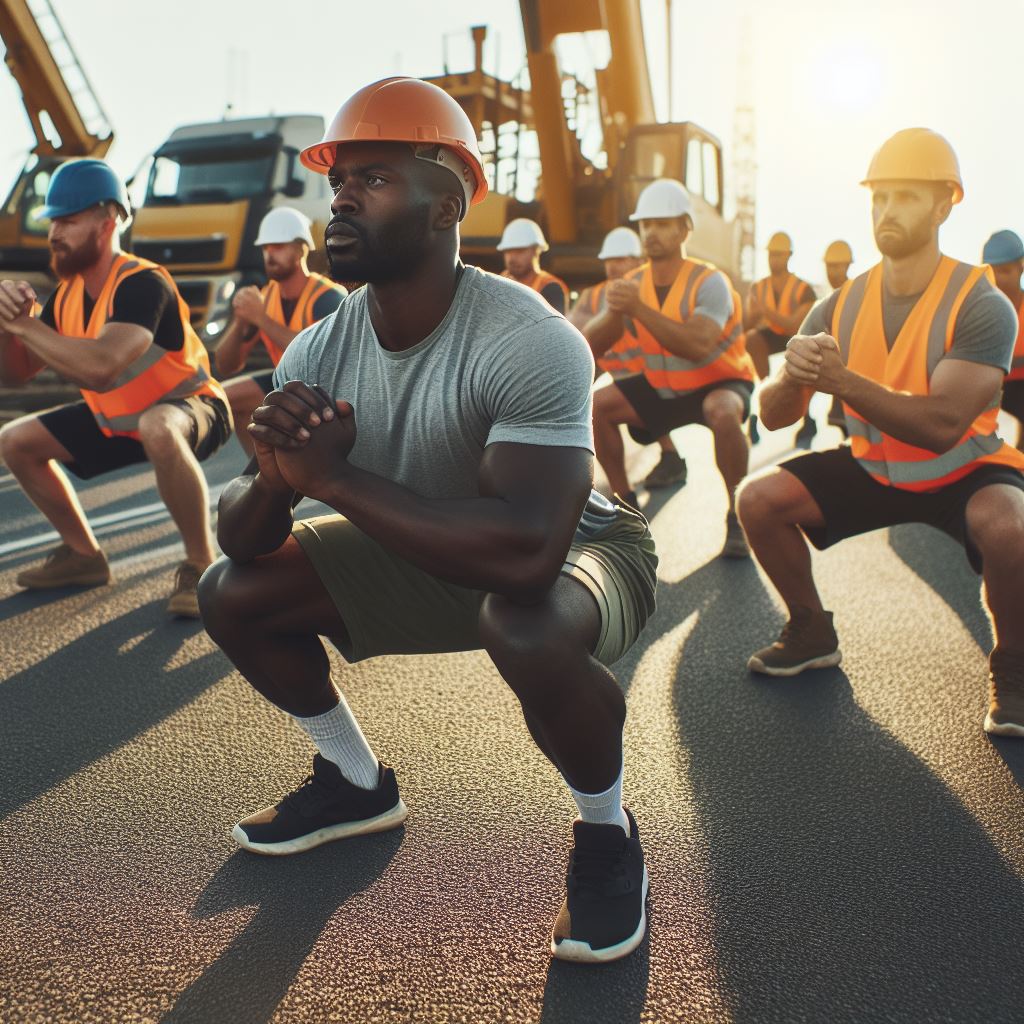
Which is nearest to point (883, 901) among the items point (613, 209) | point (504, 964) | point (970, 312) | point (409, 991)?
point (504, 964)

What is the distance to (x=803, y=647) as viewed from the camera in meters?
3.68

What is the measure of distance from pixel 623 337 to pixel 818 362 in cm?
432

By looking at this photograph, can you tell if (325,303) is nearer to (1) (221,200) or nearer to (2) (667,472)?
(2) (667,472)

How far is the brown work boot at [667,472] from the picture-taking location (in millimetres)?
7227

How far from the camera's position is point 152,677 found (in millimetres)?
3664

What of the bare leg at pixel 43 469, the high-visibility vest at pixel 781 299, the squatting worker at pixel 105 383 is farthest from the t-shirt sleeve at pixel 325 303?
the high-visibility vest at pixel 781 299

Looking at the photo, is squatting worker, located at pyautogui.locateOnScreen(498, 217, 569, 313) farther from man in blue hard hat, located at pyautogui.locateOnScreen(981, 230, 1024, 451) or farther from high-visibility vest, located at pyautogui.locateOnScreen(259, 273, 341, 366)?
man in blue hard hat, located at pyautogui.locateOnScreen(981, 230, 1024, 451)

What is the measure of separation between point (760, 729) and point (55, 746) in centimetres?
206

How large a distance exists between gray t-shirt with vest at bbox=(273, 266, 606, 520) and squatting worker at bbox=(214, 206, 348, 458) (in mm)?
3432

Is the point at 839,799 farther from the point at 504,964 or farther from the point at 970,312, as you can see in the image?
the point at 970,312

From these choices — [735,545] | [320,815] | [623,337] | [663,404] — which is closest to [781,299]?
[623,337]

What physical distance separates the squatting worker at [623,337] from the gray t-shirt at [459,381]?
140 inches

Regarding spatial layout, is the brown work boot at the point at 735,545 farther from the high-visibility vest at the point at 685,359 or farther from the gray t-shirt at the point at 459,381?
the gray t-shirt at the point at 459,381

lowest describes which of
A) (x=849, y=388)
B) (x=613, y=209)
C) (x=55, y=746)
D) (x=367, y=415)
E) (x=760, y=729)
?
(x=613, y=209)
